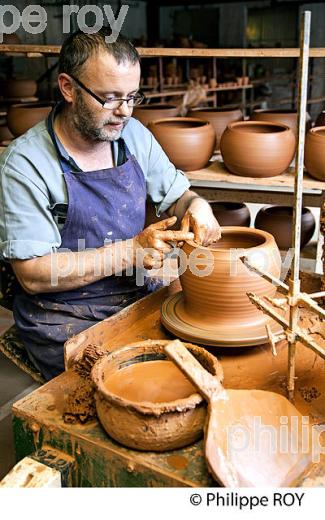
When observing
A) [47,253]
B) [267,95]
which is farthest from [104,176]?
[267,95]

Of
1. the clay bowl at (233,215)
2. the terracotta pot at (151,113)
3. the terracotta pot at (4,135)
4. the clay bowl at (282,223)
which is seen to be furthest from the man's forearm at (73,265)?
the terracotta pot at (4,135)

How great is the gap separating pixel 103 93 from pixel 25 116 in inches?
88.4

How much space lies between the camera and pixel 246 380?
4.78 feet

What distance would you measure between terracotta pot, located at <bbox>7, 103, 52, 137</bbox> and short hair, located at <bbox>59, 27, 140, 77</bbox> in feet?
6.84

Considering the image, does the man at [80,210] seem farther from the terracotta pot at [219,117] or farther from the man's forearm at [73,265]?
the terracotta pot at [219,117]

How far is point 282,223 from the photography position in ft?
12.8

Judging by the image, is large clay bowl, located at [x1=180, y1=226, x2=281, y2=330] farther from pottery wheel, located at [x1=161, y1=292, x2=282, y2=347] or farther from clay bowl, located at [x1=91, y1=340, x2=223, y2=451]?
clay bowl, located at [x1=91, y1=340, x2=223, y2=451]

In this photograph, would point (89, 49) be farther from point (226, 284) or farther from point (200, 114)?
point (200, 114)

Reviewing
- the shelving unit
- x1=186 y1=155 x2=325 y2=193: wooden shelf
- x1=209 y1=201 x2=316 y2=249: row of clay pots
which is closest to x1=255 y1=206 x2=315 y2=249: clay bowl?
x1=209 y1=201 x2=316 y2=249: row of clay pots

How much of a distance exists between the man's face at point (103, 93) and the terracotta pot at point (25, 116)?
2.11 meters

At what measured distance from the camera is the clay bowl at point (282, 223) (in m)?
3.90

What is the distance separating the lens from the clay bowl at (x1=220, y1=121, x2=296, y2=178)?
3.15 m

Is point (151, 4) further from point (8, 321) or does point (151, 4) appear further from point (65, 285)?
point (65, 285)

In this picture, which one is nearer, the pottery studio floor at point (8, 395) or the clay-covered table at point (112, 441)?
the clay-covered table at point (112, 441)
